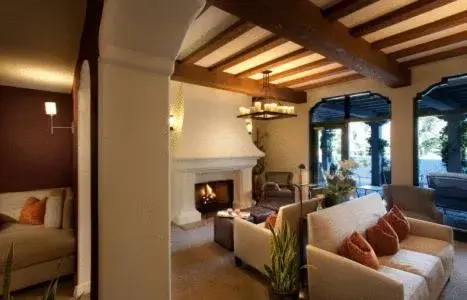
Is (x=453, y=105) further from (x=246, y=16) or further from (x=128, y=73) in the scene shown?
(x=128, y=73)

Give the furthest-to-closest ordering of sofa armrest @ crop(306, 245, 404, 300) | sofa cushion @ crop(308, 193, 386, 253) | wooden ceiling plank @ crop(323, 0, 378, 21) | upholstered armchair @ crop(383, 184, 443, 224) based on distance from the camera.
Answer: upholstered armchair @ crop(383, 184, 443, 224) < wooden ceiling plank @ crop(323, 0, 378, 21) < sofa cushion @ crop(308, 193, 386, 253) < sofa armrest @ crop(306, 245, 404, 300)

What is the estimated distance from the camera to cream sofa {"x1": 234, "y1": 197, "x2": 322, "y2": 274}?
2.61m

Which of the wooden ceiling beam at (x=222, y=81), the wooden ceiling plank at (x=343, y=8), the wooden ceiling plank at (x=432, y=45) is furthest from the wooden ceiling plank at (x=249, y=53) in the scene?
the wooden ceiling plank at (x=432, y=45)

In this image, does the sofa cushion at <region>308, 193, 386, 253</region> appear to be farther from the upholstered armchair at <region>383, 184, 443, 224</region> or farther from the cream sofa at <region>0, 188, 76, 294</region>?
the cream sofa at <region>0, 188, 76, 294</region>

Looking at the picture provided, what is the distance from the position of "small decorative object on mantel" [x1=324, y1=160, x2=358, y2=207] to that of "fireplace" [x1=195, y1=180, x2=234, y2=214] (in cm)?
343

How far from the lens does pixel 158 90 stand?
127cm

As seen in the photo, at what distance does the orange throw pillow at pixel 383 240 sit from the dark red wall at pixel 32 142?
4.87m

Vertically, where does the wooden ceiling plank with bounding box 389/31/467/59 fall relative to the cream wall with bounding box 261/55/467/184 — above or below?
above

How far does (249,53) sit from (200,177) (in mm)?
3012

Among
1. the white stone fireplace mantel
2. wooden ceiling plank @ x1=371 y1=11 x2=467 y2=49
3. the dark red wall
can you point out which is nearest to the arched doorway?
the white stone fireplace mantel

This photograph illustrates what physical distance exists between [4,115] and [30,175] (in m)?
1.03

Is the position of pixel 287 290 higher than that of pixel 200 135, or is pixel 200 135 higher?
pixel 200 135

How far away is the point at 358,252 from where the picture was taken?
2.14 metres

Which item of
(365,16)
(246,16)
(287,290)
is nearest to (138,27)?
(246,16)
